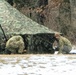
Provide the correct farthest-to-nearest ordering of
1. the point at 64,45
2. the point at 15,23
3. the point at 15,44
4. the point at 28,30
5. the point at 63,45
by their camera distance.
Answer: the point at 15,23 → the point at 28,30 → the point at 64,45 → the point at 63,45 → the point at 15,44

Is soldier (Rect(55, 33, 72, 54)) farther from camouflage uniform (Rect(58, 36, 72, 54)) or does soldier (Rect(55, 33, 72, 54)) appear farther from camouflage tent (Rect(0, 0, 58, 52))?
camouflage tent (Rect(0, 0, 58, 52))

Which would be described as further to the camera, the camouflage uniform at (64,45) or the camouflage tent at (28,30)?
the camouflage tent at (28,30)

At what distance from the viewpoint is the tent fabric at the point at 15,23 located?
2053cm

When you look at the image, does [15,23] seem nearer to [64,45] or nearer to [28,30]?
[28,30]

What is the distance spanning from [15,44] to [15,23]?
76.2 inches

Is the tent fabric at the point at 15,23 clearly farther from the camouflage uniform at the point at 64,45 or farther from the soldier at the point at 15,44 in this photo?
the camouflage uniform at the point at 64,45

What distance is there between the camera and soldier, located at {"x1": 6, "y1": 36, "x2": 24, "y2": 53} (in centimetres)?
1911

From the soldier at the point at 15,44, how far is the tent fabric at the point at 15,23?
1.10m

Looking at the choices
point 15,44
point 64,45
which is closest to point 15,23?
point 15,44

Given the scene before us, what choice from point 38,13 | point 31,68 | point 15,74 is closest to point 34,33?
point 31,68

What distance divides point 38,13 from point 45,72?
30084mm

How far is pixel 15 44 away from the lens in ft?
62.7

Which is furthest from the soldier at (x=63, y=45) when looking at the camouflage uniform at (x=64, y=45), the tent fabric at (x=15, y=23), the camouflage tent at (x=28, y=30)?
the tent fabric at (x=15, y=23)

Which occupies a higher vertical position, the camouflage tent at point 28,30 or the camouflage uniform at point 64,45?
the camouflage tent at point 28,30
